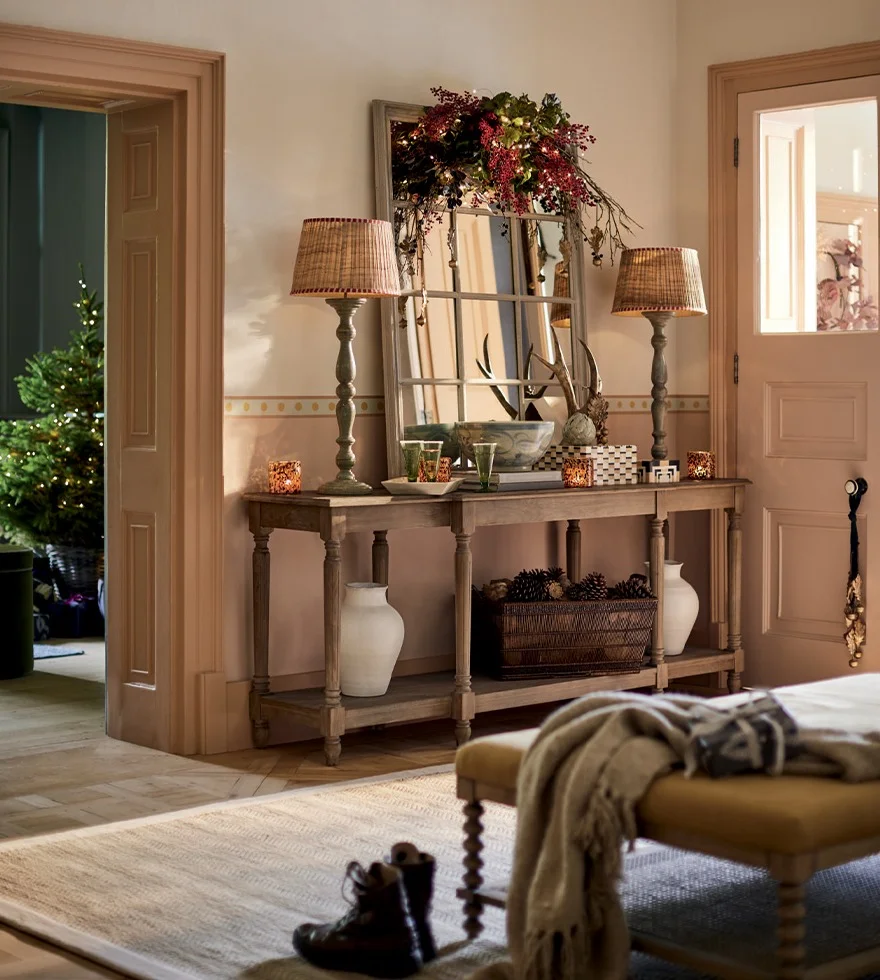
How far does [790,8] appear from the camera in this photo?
19.4ft

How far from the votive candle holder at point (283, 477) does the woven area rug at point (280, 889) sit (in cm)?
105

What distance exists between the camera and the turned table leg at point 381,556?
5.29m

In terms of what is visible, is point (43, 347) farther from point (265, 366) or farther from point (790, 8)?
point (790, 8)

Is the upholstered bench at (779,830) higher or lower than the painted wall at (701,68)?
Answer: lower

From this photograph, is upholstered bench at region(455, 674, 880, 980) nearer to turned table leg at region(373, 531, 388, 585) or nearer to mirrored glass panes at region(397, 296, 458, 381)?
turned table leg at region(373, 531, 388, 585)

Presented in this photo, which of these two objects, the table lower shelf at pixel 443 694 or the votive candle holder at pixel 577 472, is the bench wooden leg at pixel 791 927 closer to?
the table lower shelf at pixel 443 694

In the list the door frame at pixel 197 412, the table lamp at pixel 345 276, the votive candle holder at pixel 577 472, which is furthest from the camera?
the votive candle holder at pixel 577 472

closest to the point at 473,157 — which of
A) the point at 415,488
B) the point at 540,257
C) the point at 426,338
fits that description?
the point at 540,257

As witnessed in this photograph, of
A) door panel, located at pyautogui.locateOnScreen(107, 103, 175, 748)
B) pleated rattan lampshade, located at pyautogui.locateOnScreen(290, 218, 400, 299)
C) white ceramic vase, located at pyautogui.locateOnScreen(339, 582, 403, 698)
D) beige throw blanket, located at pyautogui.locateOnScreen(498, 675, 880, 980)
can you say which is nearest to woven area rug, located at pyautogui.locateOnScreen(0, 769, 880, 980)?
beige throw blanket, located at pyautogui.locateOnScreen(498, 675, 880, 980)

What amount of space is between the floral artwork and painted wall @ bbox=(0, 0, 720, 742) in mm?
837

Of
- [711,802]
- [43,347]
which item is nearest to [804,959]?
[711,802]

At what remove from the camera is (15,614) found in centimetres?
662

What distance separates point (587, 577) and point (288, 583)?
1103mm

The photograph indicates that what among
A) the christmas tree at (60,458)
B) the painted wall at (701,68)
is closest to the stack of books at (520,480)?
the painted wall at (701,68)
